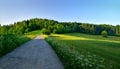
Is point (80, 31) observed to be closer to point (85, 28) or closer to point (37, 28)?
point (85, 28)

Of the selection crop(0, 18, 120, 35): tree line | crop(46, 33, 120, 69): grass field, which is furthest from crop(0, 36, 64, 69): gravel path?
crop(0, 18, 120, 35): tree line

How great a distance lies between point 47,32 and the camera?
119 m

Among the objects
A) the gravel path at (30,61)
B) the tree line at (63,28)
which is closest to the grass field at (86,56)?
the gravel path at (30,61)

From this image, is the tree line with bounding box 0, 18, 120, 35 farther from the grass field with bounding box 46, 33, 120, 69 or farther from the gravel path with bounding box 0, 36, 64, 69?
the gravel path with bounding box 0, 36, 64, 69

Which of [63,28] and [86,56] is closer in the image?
[86,56]

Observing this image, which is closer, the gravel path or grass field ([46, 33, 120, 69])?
grass field ([46, 33, 120, 69])

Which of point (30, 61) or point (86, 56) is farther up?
point (86, 56)

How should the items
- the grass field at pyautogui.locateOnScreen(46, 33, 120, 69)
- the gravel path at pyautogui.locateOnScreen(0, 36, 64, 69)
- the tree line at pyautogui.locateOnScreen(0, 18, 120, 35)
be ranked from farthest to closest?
1. the tree line at pyautogui.locateOnScreen(0, 18, 120, 35)
2. the gravel path at pyautogui.locateOnScreen(0, 36, 64, 69)
3. the grass field at pyautogui.locateOnScreen(46, 33, 120, 69)

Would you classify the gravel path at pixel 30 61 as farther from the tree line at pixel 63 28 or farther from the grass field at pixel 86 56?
the tree line at pixel 63 28

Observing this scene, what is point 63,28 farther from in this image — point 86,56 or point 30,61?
point 86,56

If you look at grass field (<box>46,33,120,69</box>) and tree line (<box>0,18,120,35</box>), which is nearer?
grass field (<box>46,33,120,69</box>)

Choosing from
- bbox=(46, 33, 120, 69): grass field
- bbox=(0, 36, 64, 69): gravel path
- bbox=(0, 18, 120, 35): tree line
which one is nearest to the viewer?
bbox=(46, 33, 120, 69): grass field

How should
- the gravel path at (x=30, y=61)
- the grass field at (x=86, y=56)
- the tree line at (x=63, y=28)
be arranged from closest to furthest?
the grass field at (x=86, y=56) < the gravel path at (x=30, y=61) < the tree line at (x=63, y=28)

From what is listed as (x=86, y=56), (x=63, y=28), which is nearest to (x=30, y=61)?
(x=86, y=56)
